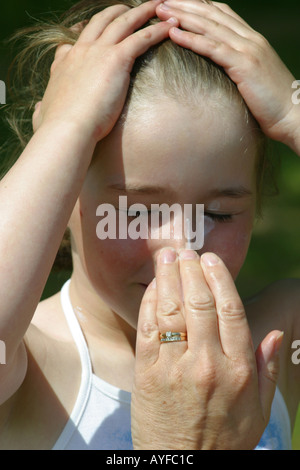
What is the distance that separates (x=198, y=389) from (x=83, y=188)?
1.88ft

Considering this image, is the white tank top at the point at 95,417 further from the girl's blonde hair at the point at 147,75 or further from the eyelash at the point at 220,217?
the girl's blonde hair at the point at 147,75

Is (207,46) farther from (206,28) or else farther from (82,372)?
(82,372)

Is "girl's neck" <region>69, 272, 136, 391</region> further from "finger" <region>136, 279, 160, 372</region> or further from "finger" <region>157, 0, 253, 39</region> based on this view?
"finger" <region>157, 0, 253, 39</region>

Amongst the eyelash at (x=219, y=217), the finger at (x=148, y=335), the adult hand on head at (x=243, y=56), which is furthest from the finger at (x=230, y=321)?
the adult hand on head at (x=243, y=56)

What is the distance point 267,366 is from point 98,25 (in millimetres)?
909

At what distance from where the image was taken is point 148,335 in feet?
4.64

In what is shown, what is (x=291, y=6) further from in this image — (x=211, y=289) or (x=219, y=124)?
(x=211, y=289)

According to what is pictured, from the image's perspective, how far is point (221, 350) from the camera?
1398mm

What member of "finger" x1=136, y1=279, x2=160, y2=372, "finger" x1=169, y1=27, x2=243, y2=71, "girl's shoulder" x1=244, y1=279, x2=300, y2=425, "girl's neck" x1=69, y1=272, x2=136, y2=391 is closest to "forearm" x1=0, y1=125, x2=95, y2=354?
"finger" x1=136, y1=279, x2=160, y2=372

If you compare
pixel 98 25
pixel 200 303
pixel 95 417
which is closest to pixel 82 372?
pixel 95 417

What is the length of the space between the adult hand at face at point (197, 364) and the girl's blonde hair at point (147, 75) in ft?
1.40

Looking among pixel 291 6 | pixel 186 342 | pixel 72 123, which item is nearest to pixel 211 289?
pixel 186 342

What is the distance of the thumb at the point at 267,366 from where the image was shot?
4.75 ft
